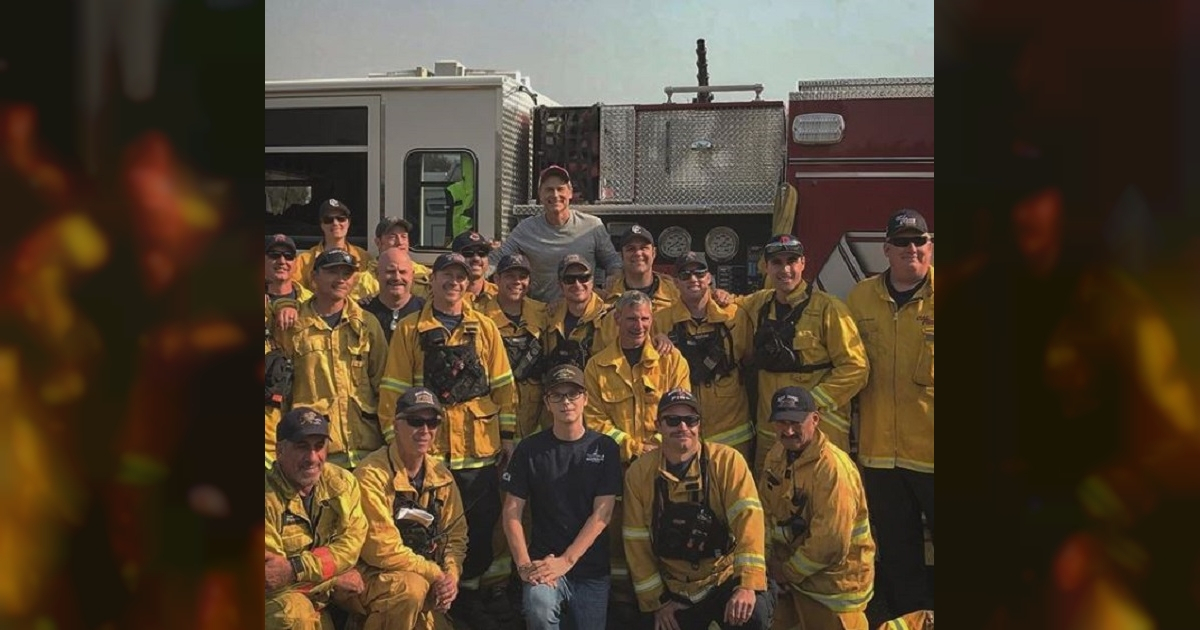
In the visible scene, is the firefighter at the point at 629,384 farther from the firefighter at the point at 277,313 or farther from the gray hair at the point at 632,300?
the firefighter at the point at 277,313

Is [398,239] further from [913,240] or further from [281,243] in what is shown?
[913,240]

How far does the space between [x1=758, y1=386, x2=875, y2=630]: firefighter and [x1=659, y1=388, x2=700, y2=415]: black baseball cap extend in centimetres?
20

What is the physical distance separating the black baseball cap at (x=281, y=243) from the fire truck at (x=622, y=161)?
0.02 meters

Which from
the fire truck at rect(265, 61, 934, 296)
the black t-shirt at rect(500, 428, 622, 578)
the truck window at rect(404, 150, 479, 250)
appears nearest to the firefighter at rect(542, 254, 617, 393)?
the black t-shirt at rect(500, 428, 622, 578)

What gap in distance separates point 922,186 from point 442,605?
162 centimetres

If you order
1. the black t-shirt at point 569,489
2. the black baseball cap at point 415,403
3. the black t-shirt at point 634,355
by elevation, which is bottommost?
the black t-shirt at point 569,489

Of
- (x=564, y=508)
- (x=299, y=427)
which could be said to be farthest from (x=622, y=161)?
(x=299, y=427)

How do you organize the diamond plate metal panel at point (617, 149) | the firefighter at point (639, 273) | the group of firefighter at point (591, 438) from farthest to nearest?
the diamond plate metal panel at point (617, 149) < the firefighter at point (639, 273) < the group of firefighter at point (591, 438)

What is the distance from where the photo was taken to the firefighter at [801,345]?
2840 mm

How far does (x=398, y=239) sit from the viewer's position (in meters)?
3.12
